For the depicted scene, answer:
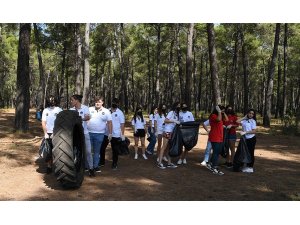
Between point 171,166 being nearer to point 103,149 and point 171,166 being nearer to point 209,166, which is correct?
point 209,166

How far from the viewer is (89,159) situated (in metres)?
9.27

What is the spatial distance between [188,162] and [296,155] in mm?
4508

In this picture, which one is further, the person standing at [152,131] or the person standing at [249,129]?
the person standing at [152,131]

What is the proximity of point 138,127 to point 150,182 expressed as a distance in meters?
3.34

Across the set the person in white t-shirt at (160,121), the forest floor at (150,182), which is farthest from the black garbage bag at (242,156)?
the person in white t-shirt at (160,121)

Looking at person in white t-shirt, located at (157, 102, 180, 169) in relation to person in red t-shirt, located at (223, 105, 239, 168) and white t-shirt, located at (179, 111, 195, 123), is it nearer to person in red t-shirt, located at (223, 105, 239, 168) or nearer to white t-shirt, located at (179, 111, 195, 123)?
white t-shirt, located at (179, 111, 195, 123)

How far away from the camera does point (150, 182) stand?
29.0ft

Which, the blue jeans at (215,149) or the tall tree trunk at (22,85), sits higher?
the tall tree trunk at (22,85)

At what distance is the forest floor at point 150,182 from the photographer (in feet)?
25.0

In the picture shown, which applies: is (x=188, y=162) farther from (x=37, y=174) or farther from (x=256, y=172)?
(x=37, y=174)

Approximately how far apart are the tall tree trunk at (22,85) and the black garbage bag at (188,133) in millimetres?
8006

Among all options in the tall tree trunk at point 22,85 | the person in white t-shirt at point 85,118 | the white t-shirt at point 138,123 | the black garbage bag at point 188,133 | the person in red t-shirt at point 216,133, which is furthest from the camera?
the tall tree trunk at point 22,85

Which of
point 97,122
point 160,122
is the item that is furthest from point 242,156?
point 97,122

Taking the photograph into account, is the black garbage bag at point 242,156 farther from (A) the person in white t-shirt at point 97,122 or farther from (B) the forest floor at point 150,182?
(A) the person in white t-shirt at point 97,122
